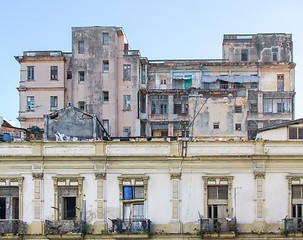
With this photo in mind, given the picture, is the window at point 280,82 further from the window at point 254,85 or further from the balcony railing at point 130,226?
the balcony railing at point 130,226

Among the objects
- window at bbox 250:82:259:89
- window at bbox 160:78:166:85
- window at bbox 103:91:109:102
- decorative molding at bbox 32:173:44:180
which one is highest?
window at bbox 160:78:166:85

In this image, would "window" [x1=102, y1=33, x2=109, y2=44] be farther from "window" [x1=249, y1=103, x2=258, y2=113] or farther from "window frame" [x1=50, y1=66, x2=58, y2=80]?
"window" [x1=249, y1=103, x2=258, y2=113]

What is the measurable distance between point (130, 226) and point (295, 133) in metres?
10.3

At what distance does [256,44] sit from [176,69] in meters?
8.90

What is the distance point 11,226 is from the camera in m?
23.7

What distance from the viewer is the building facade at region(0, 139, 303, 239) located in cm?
2403

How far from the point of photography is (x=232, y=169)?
955 inches

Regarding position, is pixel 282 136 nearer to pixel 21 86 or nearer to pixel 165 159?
pixel 165 159

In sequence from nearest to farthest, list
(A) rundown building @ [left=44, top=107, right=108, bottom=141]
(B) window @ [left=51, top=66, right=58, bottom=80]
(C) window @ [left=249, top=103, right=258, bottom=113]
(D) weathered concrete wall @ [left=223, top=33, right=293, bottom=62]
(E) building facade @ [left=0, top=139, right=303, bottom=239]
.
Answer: (E) building facade @ [left=0, top=139, right=303, bottom=239] → (A) rundown building @ [left=44, top=107, right=108, bottom=141] → (B) window @ [left=51, top=66, right=58, bottom=80] → (C) window @ [left=249, top=103, right=258, bottom=113] → (D) weathered concrete wall @ [left=223, top=33, right=293, bottom=62]

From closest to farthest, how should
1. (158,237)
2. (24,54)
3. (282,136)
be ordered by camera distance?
(158,237) < (282,136) < (24,54)

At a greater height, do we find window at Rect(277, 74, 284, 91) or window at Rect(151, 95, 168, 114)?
window at Rect(277, 74, 284, 91)

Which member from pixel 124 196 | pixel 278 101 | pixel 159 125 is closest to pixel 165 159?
pixel 124 196

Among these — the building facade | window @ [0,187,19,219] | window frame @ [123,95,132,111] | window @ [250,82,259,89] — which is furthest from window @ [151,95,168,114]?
window @ [0,187,19,219]

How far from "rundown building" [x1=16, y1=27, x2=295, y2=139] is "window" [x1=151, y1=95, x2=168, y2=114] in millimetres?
104
